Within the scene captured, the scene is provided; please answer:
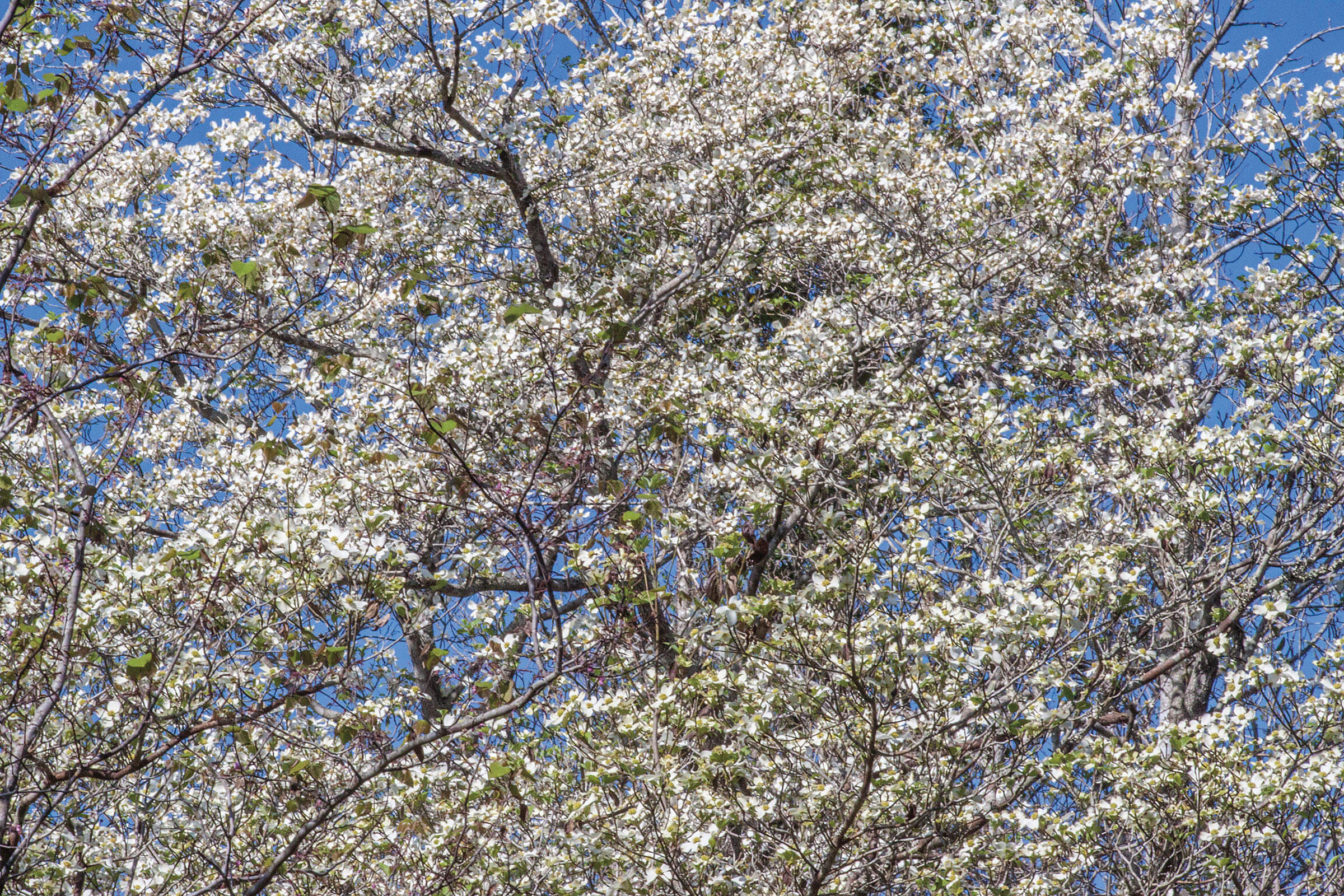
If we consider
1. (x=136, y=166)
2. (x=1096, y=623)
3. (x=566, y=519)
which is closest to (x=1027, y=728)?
(x=1096, y=623)

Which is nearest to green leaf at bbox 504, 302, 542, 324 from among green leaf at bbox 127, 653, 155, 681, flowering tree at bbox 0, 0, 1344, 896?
flowering tree at bbox 0, 0, 1344, 896

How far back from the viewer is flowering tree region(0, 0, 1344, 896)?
15.4ft

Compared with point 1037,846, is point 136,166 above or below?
above

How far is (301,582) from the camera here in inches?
180

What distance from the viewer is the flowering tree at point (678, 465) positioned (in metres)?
4.69

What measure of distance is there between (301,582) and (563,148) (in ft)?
20.4

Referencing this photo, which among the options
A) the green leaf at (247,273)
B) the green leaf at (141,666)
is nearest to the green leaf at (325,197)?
the green leaf at (247,273)

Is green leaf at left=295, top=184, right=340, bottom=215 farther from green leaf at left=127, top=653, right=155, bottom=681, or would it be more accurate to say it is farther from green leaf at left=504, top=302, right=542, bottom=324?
green leaf at left=127, top=653, right=155, bottom=681

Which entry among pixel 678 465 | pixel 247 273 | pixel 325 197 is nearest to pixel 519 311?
pixel 325 197

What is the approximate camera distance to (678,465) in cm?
723

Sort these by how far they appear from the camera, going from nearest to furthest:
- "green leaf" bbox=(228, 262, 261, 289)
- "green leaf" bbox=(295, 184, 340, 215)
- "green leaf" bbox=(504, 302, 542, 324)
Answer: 1. "green leaf" bbox=(228, 262, 261, 289)
2. "green leaf" bbox=(295, 184, 340, 215)
3. "green leaf" bbox=(504, 302, 542, 324)

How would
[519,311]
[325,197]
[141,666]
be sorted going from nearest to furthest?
[141,666] < [325,197] < [519,311]

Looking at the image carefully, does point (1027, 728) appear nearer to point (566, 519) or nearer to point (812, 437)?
point (812, 437)

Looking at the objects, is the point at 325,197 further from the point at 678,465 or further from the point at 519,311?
the point at 678,465
